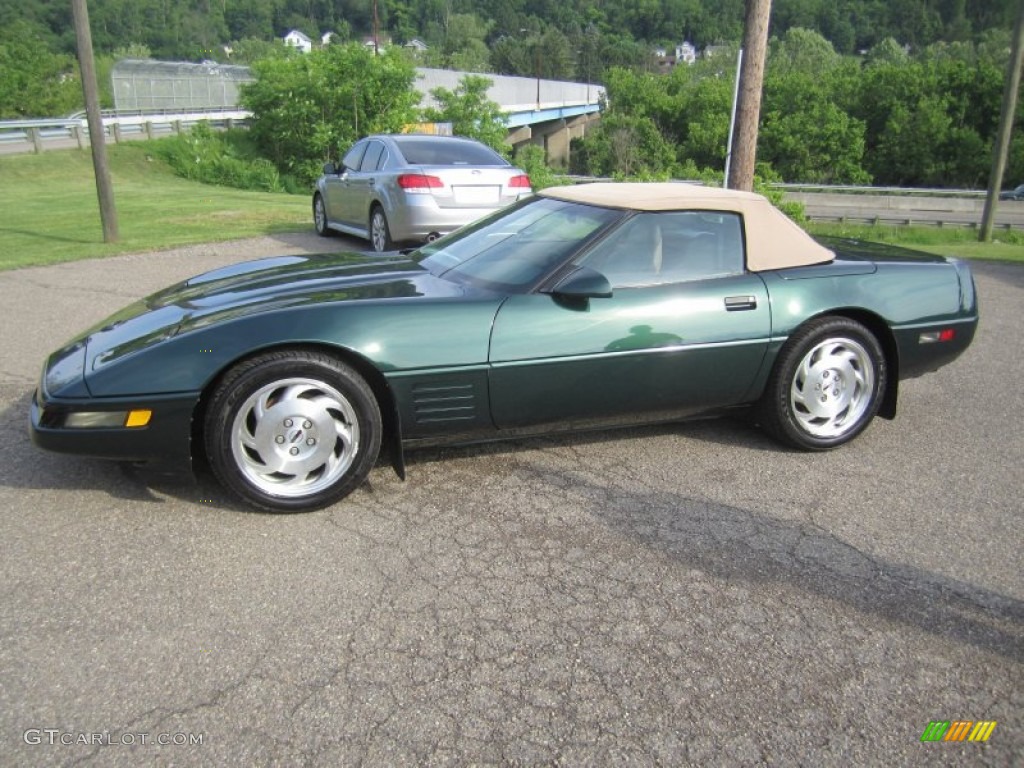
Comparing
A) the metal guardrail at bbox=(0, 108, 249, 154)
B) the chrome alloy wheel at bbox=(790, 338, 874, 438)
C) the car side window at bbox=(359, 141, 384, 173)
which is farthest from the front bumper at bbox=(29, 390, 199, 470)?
the metal guardrail at bbox=(0, 108, 249, 154)

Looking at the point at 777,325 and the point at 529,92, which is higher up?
the point at 529,92

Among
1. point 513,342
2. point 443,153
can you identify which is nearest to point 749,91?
point 443,153

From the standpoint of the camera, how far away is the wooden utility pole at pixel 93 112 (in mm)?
9898

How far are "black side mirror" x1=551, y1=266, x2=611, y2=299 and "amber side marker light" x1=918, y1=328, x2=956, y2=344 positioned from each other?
181 centimetres

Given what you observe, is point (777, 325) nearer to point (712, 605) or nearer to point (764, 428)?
point (764, 428)

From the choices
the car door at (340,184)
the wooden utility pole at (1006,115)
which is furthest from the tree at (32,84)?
the wooden utility pole at (1006,115)

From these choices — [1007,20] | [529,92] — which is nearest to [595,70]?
[1007,20]

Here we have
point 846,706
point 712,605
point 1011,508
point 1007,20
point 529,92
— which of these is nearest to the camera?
point 846,706

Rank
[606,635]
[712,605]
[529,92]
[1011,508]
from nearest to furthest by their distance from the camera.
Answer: [606,635]
[712,605]
[1011,508]
[529,92]

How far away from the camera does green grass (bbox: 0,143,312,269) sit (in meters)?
10.6

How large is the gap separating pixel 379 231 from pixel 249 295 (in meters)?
5.62

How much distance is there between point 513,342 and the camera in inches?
138

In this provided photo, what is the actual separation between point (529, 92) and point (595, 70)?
74279 mm

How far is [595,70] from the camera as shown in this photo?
396 feet
